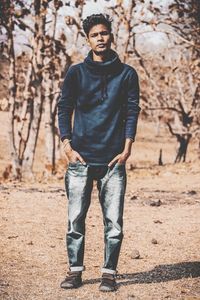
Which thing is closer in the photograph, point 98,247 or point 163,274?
point 163,274

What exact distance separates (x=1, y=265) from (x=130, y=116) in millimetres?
2211

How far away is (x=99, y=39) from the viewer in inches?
200

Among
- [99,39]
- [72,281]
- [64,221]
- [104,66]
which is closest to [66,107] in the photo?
[104,66]

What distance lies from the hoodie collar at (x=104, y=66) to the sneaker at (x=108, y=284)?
170 cm

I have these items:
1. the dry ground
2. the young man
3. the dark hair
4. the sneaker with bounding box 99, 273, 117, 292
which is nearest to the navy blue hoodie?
the young man

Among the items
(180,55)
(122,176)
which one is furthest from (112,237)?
(180,55)

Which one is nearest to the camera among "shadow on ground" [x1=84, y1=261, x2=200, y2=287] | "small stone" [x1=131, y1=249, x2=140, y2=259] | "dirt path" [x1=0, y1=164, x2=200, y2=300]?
"dirt path" [x1=0, y1=164, x2=200, y2=300]

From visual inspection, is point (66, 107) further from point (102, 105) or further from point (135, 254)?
point (135, 254)

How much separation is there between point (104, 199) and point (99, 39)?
132 cm

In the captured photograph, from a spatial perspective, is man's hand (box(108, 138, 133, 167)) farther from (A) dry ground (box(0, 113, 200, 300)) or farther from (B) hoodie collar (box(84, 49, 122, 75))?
(A) dry ground (box(0, 113, 200, 300))

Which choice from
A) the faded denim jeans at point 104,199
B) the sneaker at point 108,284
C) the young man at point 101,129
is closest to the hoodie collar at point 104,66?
the young man at point 101,129

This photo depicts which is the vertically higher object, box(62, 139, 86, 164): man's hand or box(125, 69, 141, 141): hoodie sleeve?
box(125, 69, 141, 141): hoodie sleeve

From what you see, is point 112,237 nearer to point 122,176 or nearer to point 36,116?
point 122,176

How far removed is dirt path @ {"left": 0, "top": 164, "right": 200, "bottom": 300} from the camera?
210 inches
